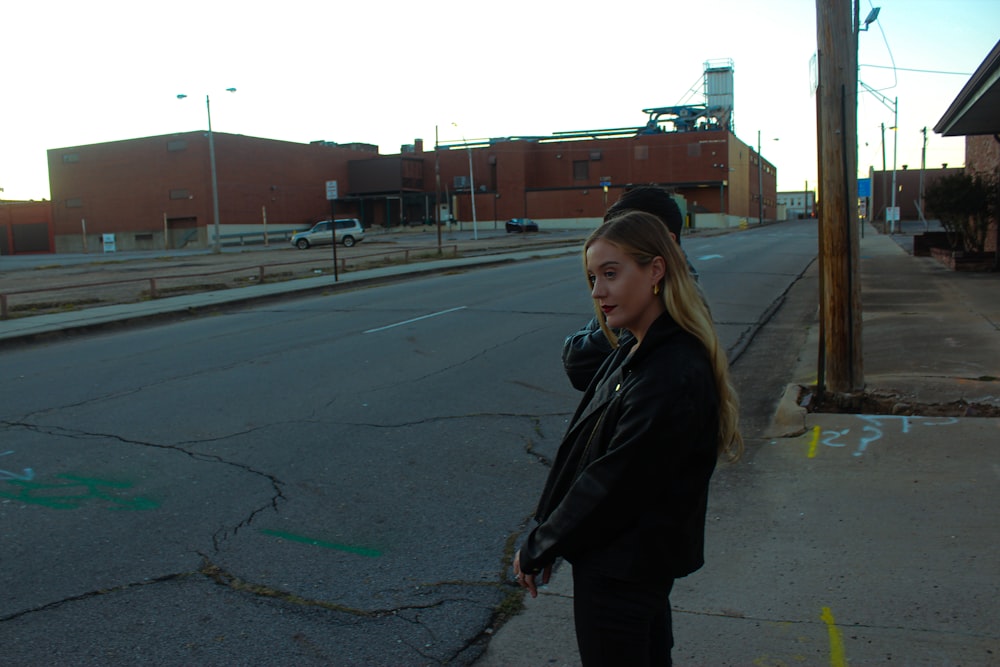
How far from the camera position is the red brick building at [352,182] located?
68.8m

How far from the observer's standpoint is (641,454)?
196 centimetres

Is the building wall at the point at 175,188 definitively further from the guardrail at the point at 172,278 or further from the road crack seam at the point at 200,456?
the road crack seam at the point at 200,456

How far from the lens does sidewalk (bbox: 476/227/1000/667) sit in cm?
340

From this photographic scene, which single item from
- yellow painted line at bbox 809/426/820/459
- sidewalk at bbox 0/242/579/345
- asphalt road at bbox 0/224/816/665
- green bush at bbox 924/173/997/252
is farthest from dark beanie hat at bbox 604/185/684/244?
green bush at bbox 924/173/997/252

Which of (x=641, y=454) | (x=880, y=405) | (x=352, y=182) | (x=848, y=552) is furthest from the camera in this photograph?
(x=352, y=182)

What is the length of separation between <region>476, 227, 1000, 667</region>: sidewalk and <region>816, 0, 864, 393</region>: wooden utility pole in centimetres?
84

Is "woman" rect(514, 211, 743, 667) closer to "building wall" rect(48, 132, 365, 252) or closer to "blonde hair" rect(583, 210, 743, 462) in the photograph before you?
"blonde hair" rect(583, 210, 743, 462)

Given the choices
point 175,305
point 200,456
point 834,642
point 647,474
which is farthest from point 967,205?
point 647,474

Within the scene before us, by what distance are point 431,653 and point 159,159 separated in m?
74.3

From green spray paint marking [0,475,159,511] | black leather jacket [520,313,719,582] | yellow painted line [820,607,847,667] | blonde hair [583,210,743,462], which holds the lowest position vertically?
yellow painted line [820,607,847,667]

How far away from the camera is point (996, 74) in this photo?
13.3 meters

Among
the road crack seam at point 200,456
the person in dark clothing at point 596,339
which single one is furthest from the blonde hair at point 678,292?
the road crack seam at point 200,456

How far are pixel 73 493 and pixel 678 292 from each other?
15.7 feet

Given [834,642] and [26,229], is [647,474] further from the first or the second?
[26,229]
